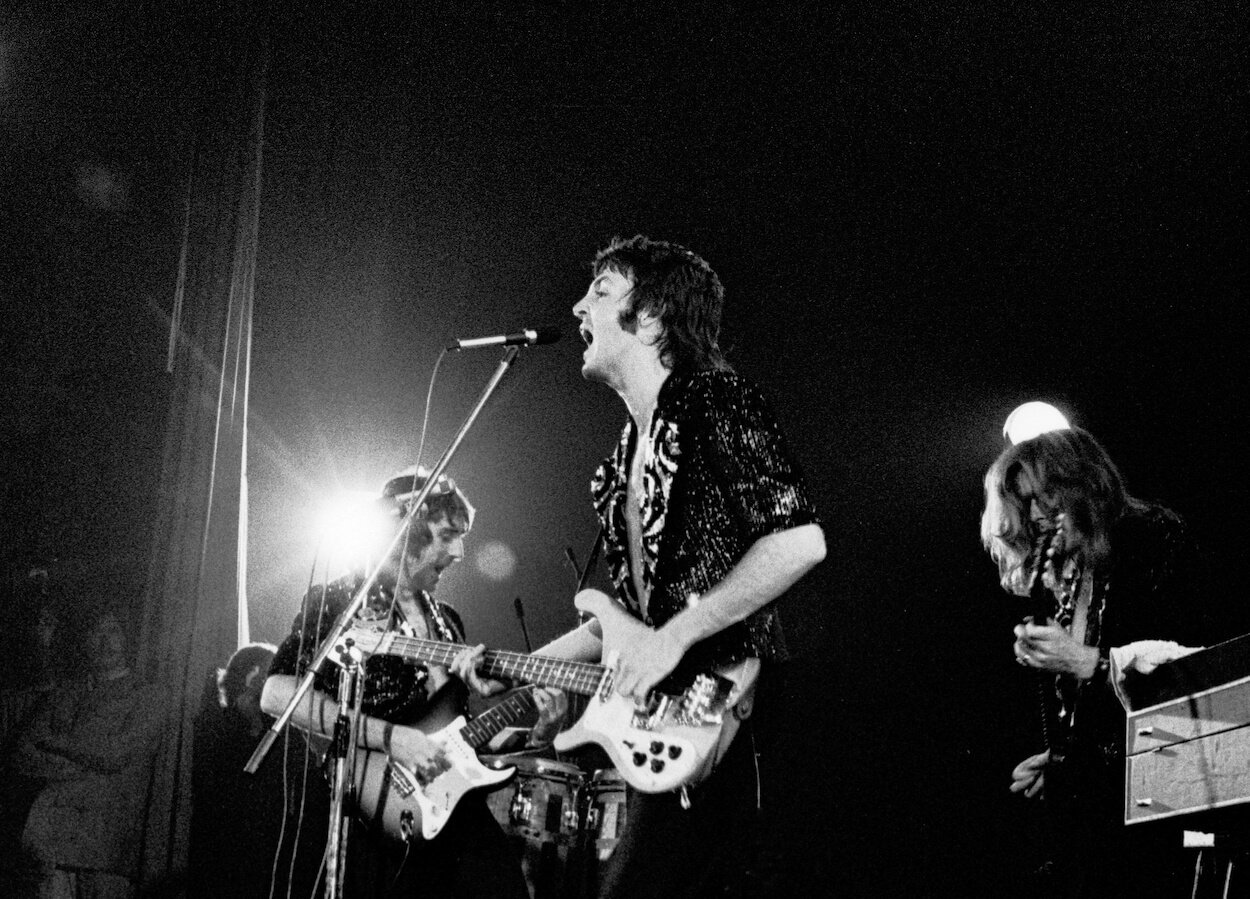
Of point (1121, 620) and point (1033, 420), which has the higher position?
point (1033, 420)

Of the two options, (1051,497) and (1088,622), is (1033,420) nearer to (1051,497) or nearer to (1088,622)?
(1051,497)

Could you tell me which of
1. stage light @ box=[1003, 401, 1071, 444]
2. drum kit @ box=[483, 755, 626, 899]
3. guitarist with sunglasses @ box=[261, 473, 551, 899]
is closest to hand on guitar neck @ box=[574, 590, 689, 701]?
guitarist with sunglasses @ box=[261, 473, 551, 899]

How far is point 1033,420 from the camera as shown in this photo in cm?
450

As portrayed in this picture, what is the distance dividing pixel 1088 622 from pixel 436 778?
8.37 feet

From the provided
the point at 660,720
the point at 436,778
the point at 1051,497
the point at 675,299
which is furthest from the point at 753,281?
the point at 660,720

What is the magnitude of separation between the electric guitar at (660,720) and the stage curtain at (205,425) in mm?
3095

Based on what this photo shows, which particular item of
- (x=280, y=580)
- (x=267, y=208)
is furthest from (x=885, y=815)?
(x=267, y=208)

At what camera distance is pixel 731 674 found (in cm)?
211

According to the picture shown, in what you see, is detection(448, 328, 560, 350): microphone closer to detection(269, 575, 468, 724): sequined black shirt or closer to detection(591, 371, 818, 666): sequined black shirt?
detection(591, 371, 818, 666): sequined black shirt

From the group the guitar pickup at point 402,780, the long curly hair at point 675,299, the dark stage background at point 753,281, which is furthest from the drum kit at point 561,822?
the long curly hair at point 675,299

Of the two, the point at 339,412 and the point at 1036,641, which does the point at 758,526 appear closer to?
the point at 1036,641

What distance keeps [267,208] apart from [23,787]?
335 cm

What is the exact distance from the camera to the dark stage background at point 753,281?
474 cm

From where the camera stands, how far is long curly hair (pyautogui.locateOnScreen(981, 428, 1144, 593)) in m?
3.04
